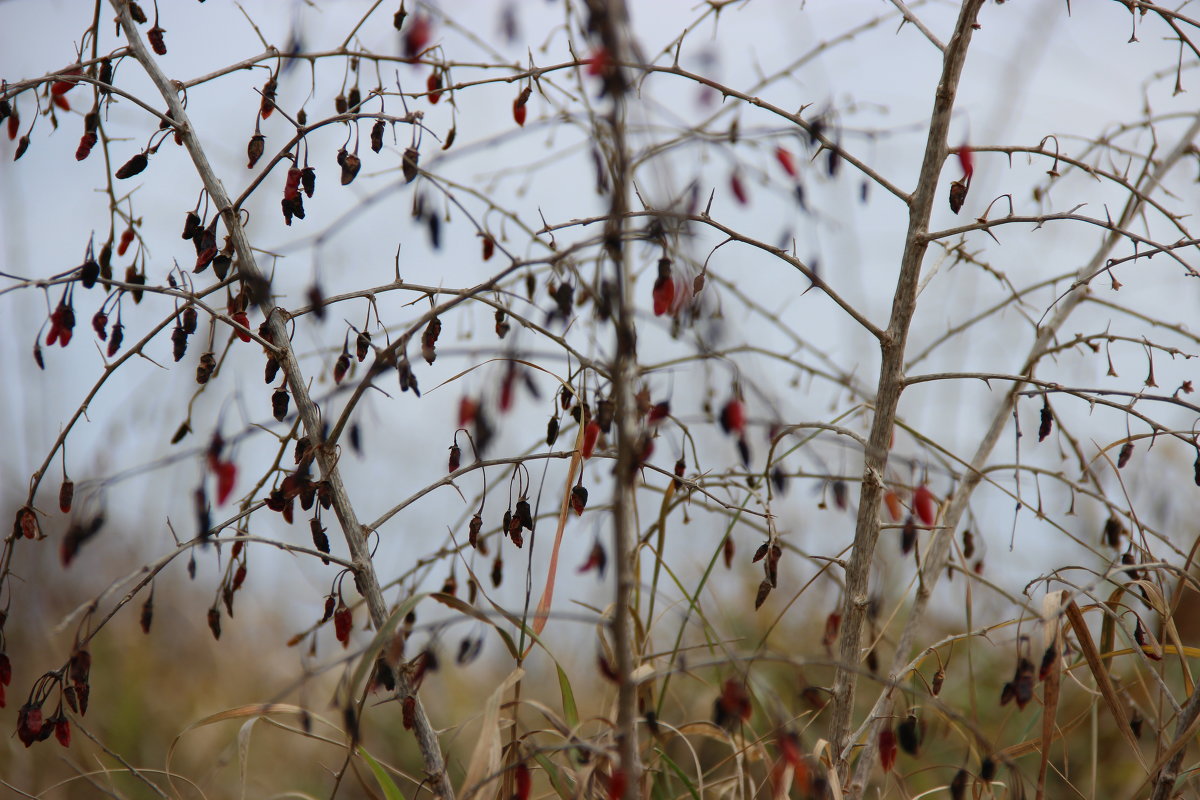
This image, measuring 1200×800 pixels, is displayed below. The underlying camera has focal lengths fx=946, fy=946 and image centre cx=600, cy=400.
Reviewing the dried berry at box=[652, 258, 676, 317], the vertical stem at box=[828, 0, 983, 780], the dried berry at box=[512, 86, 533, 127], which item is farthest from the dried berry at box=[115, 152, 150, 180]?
the vertical stem at box=[828, 0, 983, 780]

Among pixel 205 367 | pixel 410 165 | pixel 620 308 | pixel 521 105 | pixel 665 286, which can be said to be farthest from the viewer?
pixel 521 105

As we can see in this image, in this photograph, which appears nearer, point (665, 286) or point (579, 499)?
point (665, 286)

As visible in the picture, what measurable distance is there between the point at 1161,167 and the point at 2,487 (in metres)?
4.02

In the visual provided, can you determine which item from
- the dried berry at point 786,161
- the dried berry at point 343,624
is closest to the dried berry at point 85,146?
the dried berry at point 343,624

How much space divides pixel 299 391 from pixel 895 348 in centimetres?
91

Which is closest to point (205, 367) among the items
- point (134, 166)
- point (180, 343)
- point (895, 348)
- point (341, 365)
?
point (180, 343)

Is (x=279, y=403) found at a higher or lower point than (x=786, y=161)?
lower

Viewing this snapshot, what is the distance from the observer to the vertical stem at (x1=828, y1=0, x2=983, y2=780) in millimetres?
1426

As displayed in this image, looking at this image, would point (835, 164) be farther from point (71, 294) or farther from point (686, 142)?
point (71, 294)

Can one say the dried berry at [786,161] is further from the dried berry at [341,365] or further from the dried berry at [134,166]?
the dried berry at [134,166]

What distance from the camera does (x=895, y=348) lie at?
4.76 feet

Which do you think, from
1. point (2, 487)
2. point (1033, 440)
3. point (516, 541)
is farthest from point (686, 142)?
point (2, 487)

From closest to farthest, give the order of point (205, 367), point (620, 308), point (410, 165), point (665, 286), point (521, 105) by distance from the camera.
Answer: point (620, 308), point (665, 286), point (410, 165), point (205, 367), point (521, 105)

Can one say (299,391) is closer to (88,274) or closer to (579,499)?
(88,274)
